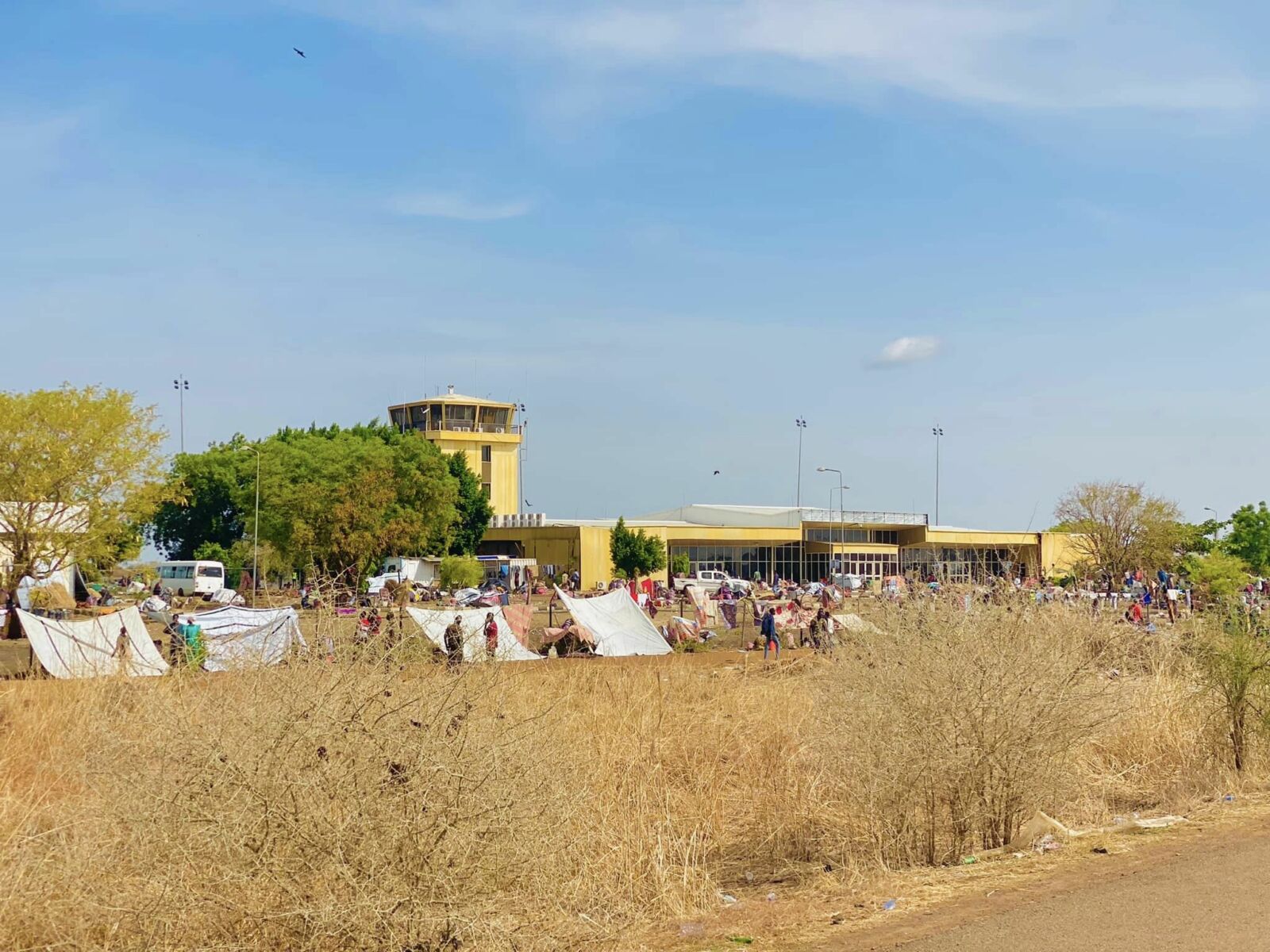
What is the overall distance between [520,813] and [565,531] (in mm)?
65345

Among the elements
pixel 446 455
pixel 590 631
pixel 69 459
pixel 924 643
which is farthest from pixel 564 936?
pixel 446 455

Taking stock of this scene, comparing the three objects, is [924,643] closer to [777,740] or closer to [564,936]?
[564,936]

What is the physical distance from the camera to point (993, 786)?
10039mm

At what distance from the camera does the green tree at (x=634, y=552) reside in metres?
69.9

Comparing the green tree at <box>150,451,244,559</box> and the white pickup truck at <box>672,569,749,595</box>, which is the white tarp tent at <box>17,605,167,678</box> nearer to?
the white pickup truck at <box>672,569,749,595</box>

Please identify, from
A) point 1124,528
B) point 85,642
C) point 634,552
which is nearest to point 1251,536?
point 1124,528

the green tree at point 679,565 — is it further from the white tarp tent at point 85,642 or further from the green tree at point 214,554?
the white tarp tent at point 85,642

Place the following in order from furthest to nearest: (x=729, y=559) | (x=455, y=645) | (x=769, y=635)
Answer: (x=729, y=559), (x=769, y=635), (x=455, y=645)

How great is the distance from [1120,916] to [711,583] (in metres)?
50.4

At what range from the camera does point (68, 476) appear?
3400 centimetres

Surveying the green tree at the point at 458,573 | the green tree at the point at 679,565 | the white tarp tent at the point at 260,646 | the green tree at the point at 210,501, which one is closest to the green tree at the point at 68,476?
the green tree at the point at 458,573

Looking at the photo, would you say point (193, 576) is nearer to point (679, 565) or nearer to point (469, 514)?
point (469, 514)

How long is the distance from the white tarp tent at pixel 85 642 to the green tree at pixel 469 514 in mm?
52567

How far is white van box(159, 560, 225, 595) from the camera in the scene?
53031 millimetres
